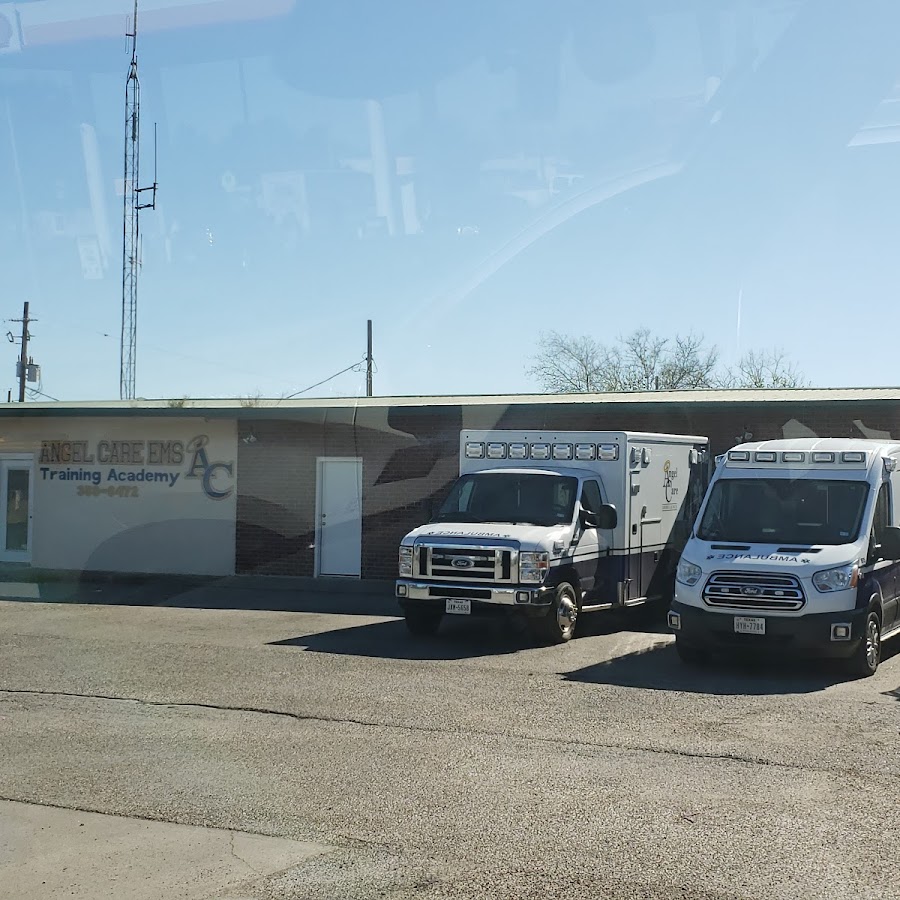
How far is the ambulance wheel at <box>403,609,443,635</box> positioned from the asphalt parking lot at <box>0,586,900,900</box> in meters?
1.07

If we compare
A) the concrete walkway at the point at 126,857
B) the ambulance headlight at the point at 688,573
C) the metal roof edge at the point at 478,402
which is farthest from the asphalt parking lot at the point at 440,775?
the metal roof edge at the point at 478,402

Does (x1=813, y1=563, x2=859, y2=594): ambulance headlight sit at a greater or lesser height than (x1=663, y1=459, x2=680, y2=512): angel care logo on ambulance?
lesser

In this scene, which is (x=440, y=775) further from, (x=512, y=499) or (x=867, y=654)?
(x=512, y=499)

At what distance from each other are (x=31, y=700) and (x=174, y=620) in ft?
21.1

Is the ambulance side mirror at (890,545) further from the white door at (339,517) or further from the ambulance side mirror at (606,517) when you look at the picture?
the white door at (339,517)

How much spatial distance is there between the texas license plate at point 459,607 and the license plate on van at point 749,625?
3451mm

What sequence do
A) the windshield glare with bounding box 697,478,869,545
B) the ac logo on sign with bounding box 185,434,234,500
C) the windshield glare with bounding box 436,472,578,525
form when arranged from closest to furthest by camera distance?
the windshield glare with bounding box 697,478,869,545
the windshield glare with bounding box 436,472,578,525
the ac logo on sign with bounding box 185,434,234,500

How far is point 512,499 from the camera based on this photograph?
15.4m

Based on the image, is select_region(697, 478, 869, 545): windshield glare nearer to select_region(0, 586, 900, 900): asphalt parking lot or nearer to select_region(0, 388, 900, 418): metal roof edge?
select_region(0, 586, 900, 900): asphalt parking lot

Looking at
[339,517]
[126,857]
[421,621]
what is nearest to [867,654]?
[421,621]

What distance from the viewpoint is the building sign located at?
23234mm

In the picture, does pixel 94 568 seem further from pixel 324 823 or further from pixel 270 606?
pixel 324 823

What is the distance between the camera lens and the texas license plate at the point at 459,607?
14281 millimetres

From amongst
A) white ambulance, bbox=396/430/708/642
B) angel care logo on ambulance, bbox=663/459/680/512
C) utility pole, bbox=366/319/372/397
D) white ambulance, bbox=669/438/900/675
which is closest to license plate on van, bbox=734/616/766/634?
white ambulance, bbox=669/438/900/675
